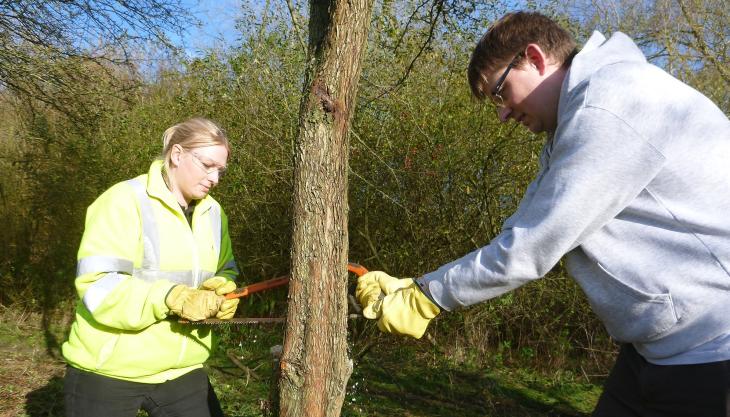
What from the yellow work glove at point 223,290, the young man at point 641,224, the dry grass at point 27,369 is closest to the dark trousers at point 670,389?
the young man at point 641,224

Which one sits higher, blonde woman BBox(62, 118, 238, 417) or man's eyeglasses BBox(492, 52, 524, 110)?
man's eyeglasses BBox(492, 52, 524, 110)

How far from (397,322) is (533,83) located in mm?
823

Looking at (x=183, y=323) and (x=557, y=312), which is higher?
(x=183, y=323)

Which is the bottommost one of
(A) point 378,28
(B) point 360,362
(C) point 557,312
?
(B) point 360,362

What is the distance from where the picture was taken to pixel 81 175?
6562mm

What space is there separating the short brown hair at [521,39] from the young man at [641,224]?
0.13 ft

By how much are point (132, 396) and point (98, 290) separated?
445 millimetres

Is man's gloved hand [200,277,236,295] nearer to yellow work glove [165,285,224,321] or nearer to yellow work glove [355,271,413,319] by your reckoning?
yellow work glove [165,285,224,321]

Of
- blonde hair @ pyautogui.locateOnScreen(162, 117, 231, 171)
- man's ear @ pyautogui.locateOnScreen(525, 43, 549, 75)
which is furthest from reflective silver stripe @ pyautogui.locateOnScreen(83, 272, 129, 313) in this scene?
man's ear @ pyautogui.locateOnScreen(525, 43, 549, 75)

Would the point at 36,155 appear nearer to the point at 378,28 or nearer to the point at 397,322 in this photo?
the point at 378,28

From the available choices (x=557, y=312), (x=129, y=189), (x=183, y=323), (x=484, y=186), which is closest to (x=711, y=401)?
(x=183, y=323)

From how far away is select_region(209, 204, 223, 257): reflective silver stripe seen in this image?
2.48 m

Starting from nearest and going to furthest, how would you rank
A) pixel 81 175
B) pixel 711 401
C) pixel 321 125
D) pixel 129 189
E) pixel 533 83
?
pixel 711 401, pixel 533 83, pixel 321 125, pixel 129 189, pixel 81 175

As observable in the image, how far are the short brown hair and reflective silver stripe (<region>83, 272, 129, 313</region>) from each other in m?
1.42
